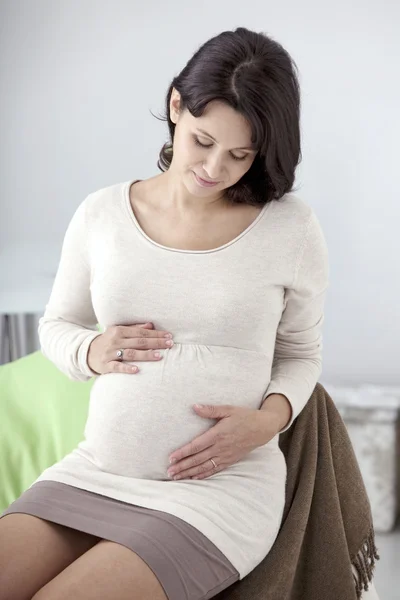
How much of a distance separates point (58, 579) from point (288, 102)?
32.4 inches

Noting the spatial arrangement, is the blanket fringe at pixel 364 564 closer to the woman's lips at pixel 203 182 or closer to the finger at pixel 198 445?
the finger at pixel 198 445

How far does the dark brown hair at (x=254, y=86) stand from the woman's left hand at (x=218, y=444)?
0.43m

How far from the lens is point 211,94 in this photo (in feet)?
4.43

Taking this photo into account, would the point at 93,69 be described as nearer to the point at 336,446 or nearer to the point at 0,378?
the point at 0,378

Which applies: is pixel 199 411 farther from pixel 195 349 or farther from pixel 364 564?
pixel 364 564

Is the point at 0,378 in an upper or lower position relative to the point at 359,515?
upper

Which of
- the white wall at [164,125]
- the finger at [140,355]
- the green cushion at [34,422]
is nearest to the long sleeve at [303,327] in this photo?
the finger at [140,355]

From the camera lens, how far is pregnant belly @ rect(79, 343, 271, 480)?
1.39m

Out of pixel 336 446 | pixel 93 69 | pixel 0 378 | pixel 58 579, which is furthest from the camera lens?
pixel 93 69

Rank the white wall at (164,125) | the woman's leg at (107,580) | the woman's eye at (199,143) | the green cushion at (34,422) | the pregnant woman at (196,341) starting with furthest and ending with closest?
the white wall at (164,125) → the green cushion at (34,422) → the woman's eye at (199,143) → the pregnant woman at (196,341) → the woman's leg at (107,580)

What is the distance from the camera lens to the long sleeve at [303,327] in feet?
4.87

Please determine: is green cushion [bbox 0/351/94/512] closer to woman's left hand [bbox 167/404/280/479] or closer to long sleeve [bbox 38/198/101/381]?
long sleeve [bbox 38/198/101/381]

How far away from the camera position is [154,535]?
4.04 feet

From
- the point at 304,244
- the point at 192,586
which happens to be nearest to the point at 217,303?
the point at 304,244
